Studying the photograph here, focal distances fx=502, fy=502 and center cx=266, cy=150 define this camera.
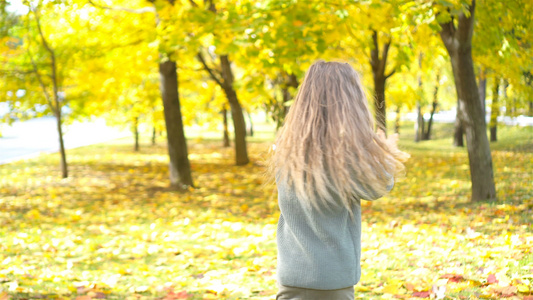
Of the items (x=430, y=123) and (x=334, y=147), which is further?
(x=430, y=123)

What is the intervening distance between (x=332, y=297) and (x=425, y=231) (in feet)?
15.1

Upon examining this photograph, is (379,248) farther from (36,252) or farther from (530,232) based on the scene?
(36,252)

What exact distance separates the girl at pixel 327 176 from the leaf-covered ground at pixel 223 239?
31.1 inches

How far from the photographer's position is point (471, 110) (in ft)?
25.1

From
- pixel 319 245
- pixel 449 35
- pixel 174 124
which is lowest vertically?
pixel 319 245

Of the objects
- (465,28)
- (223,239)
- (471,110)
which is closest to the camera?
(223,239)

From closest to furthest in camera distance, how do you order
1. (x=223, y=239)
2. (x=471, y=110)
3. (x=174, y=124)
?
(x=223, y=239)
(x=471, y=110)
(x=174, y=124)

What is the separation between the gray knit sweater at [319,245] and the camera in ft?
6.72

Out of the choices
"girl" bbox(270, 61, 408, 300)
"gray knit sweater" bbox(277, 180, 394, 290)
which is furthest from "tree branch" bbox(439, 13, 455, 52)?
"gray knit sweater" bbox(277, 180, 394, 290)

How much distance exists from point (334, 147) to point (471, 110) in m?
6.38

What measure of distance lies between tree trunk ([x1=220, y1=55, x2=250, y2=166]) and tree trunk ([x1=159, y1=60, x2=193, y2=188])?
4.11 meters

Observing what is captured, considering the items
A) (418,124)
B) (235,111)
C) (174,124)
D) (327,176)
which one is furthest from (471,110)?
(418,124)

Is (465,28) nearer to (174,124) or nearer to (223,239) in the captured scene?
(223,239)

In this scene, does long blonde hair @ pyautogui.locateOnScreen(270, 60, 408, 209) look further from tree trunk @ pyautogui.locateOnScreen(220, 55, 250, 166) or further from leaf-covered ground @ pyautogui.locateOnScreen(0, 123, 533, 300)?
tree trunk @ pyautogui.locateOnScreen(220, 55, 250, 166)
